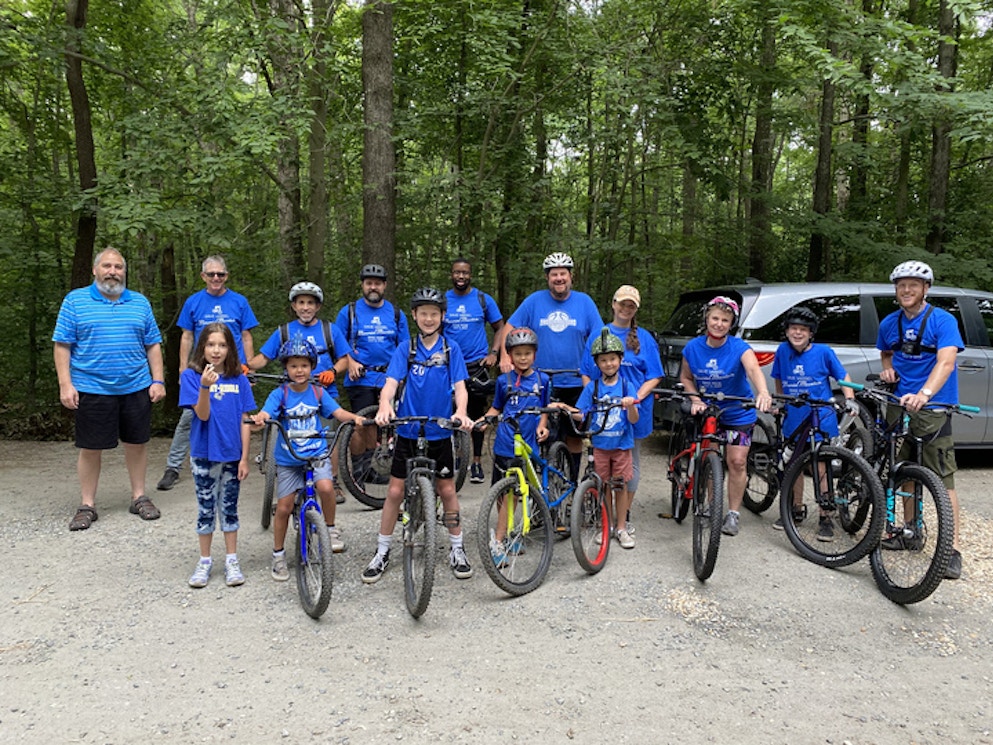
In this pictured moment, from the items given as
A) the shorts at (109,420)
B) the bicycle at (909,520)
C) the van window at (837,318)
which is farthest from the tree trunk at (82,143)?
the bicycle at (909,520)

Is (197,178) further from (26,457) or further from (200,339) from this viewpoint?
(26,457)

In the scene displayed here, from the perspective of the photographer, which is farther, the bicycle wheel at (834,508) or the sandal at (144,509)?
the sandal at (144,509)

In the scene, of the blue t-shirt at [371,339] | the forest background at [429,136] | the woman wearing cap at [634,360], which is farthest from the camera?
the forest background at [429,136]

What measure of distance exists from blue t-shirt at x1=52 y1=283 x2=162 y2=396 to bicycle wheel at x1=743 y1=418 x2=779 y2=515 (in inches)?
201

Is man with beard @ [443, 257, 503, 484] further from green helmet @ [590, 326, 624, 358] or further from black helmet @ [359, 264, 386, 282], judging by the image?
green helmet @ [590, 326, 624, 358]

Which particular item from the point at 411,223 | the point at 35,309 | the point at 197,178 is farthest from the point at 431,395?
the point at 35,309

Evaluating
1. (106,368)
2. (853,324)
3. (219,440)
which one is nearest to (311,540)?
(219,440)

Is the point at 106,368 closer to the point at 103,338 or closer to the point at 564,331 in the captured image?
the point at 103,338

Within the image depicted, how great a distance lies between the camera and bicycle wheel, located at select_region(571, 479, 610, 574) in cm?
433

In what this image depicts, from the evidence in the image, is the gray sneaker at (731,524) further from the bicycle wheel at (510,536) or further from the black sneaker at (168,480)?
the black sneaker at (168,480)

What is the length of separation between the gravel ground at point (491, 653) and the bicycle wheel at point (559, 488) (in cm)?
23

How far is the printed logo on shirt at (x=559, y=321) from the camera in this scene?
532cm

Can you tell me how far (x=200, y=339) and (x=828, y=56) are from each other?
6783mm

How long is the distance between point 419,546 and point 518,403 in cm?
120
